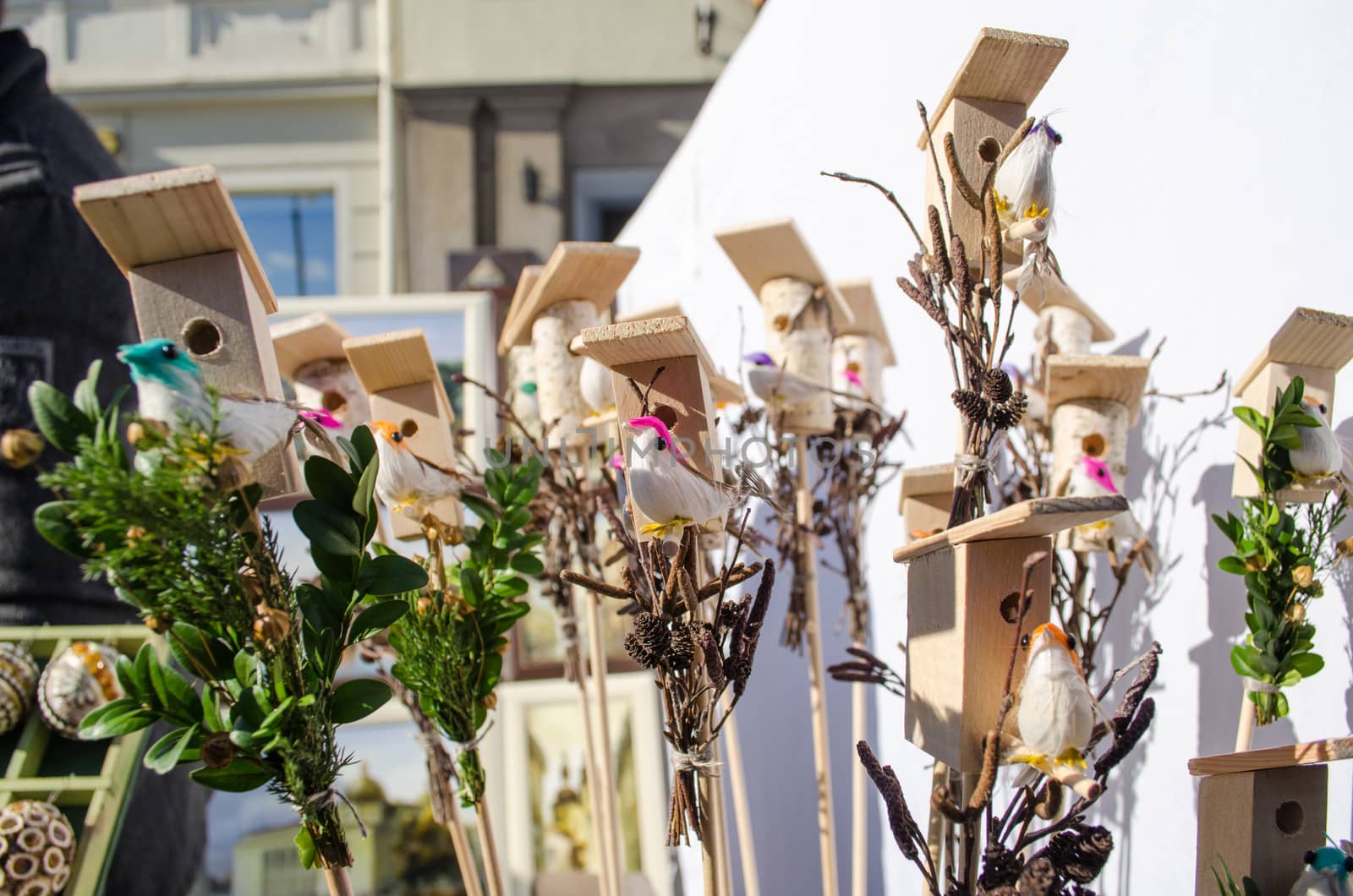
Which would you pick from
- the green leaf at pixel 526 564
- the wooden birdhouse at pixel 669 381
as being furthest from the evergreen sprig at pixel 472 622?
the wooden birdhouse at pixel 669 381

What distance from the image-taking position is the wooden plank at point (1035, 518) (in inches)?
26.9

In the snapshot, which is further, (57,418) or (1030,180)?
(1030,180)

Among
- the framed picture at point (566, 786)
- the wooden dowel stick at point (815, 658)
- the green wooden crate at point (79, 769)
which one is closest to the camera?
the green wooden crate at point (79, 769)

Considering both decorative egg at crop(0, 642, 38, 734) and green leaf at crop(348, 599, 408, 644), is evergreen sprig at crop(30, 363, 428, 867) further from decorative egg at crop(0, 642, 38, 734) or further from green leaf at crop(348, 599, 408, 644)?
decorative egg at crop(0, 642, 38, 734)

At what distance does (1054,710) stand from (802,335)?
72 centimetres

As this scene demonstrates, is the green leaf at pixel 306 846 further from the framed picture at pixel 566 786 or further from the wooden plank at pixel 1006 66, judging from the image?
the framed picture at pixel 566 786

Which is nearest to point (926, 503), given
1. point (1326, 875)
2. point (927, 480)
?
point (927, 480)

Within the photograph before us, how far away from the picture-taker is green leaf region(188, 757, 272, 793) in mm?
758

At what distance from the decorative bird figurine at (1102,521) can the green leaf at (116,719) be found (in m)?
0.90

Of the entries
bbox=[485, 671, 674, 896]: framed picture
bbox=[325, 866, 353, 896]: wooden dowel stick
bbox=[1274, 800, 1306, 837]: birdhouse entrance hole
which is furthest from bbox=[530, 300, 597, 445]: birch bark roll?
bbox=[485, 671, 674, 896]: framed picture

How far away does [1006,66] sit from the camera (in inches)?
34.9

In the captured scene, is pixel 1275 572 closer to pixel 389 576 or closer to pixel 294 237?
pixel 389 576

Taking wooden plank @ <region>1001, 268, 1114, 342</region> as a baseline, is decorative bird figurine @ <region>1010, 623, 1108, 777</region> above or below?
below

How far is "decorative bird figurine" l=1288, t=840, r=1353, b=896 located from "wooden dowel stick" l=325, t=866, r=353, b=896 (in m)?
0.73
